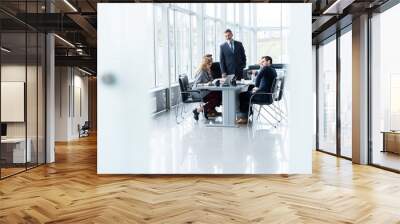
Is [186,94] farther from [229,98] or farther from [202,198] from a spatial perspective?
[202,198]

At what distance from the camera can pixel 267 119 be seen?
20.4 ft

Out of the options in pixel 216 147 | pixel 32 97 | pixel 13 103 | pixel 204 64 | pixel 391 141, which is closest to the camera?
pixel 204 64

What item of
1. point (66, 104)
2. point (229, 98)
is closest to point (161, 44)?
point (229, 98)

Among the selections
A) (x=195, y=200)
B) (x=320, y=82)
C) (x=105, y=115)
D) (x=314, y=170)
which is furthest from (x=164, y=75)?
(x=320, y=82)

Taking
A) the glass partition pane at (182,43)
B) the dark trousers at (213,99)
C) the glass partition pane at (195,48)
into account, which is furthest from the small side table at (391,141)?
the glass partition pane at (182,43)

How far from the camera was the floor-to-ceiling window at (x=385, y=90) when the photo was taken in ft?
23.0

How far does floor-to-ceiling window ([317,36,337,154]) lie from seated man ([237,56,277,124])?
3904mm

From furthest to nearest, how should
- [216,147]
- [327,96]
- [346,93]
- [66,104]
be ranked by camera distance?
[66,104]
[327,96]
[346,93]
[216,147]

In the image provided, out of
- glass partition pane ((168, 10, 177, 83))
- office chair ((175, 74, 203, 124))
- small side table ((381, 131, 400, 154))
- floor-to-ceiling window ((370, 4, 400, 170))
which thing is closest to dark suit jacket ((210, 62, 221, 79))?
office chair ((175, 74, 203, 124))

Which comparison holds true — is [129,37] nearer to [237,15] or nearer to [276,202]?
[237,15]

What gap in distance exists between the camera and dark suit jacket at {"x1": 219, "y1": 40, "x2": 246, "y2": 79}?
20.2 ft

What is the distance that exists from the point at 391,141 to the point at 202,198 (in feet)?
13.5

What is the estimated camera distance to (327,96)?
396 inches

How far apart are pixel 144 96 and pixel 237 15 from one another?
1933 mm
